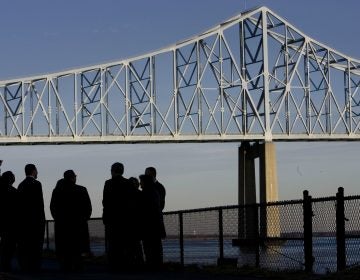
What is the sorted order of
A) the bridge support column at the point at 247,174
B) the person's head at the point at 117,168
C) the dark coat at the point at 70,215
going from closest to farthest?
the person's head at the point at 117,168, the dark coat at the point at 70,215, the bridge support column at the point at 247,174

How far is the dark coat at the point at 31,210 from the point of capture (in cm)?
1733

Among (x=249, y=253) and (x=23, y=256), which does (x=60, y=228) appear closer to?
(x=23, y=256)

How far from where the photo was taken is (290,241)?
1631 centimetres

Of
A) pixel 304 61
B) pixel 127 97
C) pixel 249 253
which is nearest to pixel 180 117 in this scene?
pixel 127 97

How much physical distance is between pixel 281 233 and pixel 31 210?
3.78 m

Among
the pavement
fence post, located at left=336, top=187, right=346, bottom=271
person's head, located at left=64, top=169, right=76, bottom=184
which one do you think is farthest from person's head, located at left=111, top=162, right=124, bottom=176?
fence post, located at left=336, top=187, right=346, bottom=271

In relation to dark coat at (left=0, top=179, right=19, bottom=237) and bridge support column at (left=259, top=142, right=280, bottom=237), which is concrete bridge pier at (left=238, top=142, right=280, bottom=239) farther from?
dark coat at (left=0, top=179, right=19, bottom=237)

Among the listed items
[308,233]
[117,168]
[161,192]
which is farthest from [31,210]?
[308,233]

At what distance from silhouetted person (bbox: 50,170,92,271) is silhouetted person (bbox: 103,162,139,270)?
336 mm

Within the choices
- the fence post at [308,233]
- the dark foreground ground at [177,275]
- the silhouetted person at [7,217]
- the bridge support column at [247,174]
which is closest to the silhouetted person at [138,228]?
the dark foreground ground at [177,275]

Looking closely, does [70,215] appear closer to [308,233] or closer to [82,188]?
[82,188]

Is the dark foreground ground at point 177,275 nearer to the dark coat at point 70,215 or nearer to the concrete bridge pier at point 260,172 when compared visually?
the dark coat at point 70,215

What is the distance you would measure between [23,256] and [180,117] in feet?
219

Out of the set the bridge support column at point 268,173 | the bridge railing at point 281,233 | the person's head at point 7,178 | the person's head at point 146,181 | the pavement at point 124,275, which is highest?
the bridge support column at point 268,173
